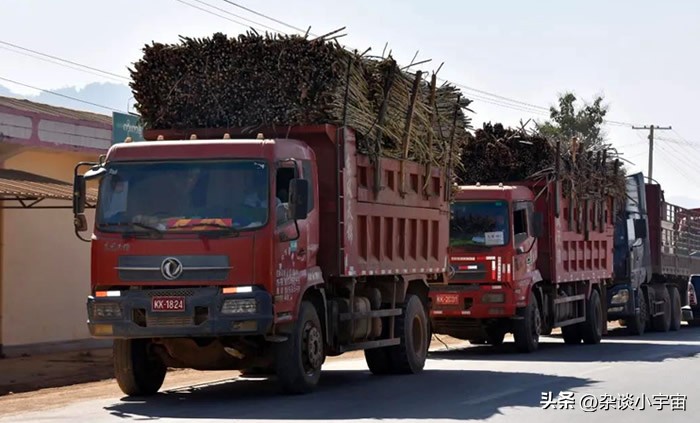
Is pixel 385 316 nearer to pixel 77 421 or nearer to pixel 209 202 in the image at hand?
pixel 209 202

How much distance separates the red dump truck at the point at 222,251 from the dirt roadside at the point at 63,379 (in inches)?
51.0

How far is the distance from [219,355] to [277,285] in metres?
1.11

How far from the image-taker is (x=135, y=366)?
14945 mm

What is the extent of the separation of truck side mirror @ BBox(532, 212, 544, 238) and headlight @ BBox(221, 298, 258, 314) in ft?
33.7

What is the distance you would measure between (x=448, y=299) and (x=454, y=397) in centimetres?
777

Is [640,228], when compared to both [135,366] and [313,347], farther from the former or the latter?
[135,366]

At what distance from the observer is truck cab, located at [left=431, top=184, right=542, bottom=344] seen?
73.3 ft

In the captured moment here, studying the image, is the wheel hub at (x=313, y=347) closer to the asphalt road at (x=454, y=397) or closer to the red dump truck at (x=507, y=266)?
the asphalt road at (x=454, y=397)

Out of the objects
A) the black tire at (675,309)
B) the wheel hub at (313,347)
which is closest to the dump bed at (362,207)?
the wheel hub at (313,347)

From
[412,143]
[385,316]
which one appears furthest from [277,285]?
[412,143]

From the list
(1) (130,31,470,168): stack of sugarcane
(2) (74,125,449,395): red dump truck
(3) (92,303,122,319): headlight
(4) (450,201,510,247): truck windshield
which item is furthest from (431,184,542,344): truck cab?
(3) (92,303,122,319): headlight

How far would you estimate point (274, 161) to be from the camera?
47.1 feet

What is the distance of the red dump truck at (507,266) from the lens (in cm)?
2236

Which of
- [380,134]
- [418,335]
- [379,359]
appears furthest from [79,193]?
[418,335]
